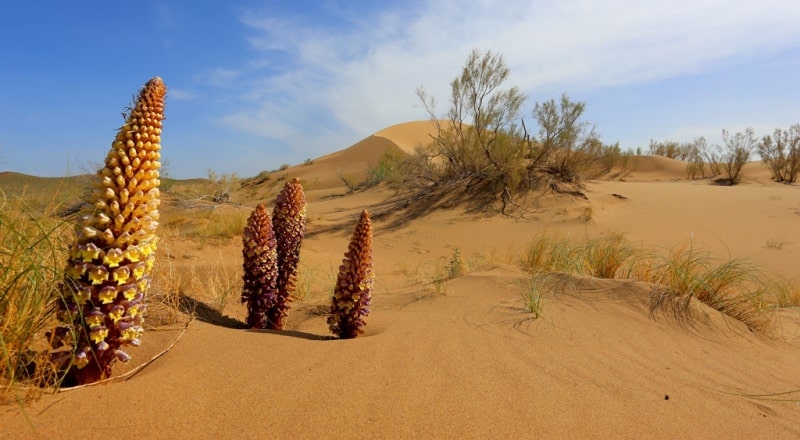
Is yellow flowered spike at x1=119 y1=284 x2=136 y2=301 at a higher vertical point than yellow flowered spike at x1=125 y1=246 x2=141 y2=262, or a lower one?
lower

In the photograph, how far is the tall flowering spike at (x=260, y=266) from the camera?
3.18 meters

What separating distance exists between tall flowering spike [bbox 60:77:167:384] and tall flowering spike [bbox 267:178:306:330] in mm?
1566

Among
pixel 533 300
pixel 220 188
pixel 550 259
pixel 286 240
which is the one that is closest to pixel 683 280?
pixel 533 300

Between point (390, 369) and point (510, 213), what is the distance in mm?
9549

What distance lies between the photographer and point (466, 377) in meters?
2.20

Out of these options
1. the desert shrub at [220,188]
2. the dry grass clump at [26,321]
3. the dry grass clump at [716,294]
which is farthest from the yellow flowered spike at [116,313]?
the desert shrub at [220,188]

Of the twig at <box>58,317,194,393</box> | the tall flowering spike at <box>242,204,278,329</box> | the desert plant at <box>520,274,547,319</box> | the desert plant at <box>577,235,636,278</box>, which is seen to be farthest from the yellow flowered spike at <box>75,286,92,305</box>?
the desert plant at <box>577,235,636,278</box>

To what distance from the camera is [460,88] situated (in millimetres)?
13773

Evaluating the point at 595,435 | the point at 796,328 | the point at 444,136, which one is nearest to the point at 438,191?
the point at 444,136

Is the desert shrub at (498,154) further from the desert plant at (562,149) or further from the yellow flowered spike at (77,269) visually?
the yellow flowered spike at (77,269)

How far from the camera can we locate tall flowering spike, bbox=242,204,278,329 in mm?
3182

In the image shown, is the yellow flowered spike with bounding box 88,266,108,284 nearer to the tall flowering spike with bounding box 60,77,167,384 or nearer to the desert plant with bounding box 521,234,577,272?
the tall flowering spike with bounding box 60,77,167,384

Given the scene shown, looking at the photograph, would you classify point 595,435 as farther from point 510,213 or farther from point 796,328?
point 510,213

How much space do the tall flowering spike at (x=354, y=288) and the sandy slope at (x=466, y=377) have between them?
213 mm
